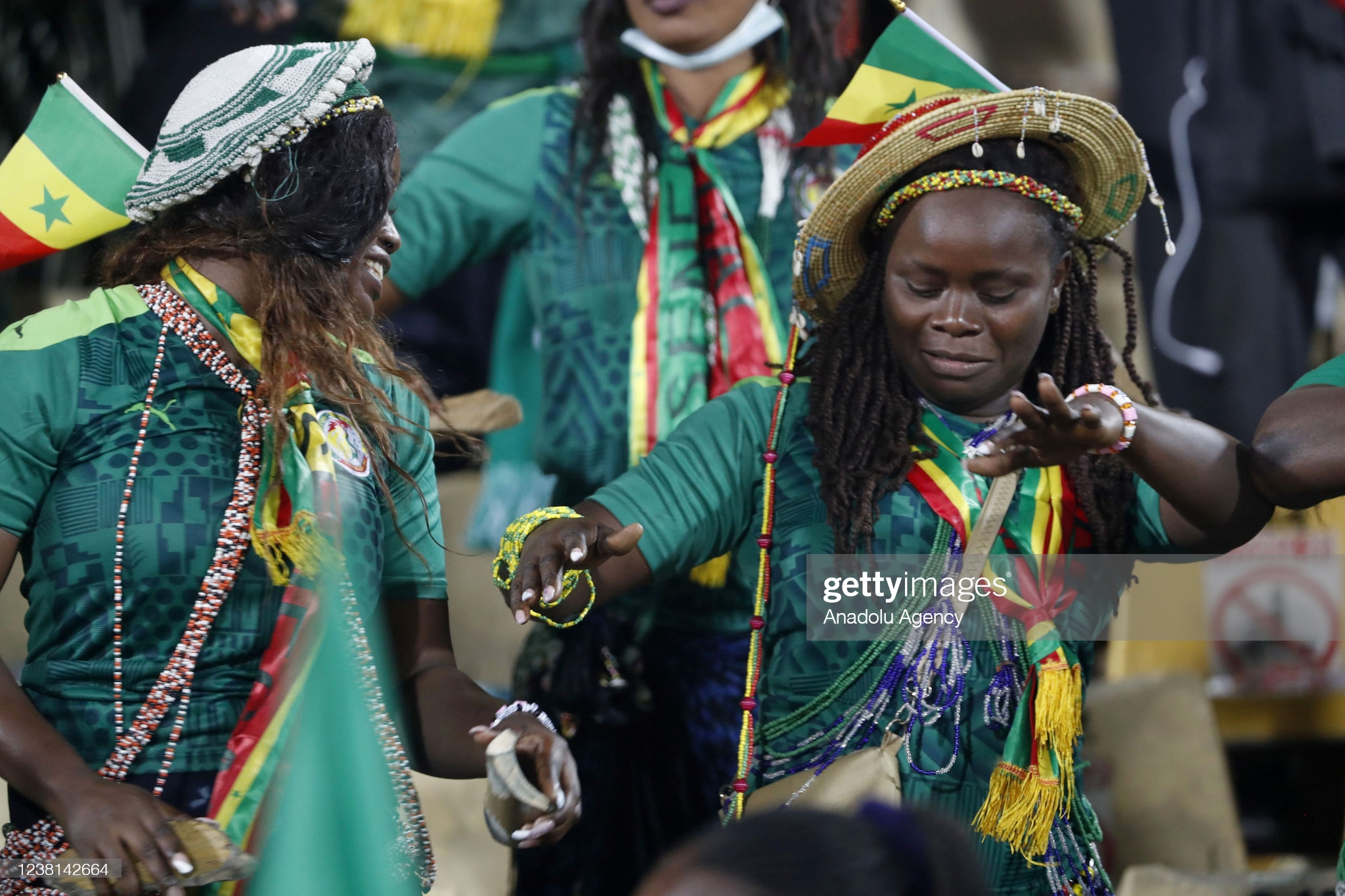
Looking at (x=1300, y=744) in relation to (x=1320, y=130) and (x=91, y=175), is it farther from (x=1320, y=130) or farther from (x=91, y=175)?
(x=91, y=175)

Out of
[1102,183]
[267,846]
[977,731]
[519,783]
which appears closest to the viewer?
[267,846]

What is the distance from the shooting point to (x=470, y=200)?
134 inches

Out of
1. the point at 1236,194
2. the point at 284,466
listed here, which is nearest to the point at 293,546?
the point at 284,466

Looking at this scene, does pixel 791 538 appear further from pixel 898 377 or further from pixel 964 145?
pixel 964 145

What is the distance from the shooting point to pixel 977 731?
2.35 metres

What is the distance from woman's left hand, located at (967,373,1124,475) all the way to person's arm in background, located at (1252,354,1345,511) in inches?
13.3

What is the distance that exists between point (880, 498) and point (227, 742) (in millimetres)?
1039

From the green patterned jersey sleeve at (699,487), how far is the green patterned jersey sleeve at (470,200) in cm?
105

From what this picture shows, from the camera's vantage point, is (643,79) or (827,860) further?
(643,79)

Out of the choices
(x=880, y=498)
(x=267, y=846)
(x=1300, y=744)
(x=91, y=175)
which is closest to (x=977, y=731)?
(x=880, y=498)

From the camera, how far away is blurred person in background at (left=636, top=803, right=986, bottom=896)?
1295 millimetres

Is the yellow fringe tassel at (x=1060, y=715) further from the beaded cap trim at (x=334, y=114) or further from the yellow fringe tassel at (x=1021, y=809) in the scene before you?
the beaded cap trim at (x=334, y=114)

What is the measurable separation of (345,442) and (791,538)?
2.37 ft

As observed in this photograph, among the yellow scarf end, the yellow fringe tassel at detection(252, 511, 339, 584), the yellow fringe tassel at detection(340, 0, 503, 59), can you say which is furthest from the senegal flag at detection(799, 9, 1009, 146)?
the yellow fringe tassel at detection(340, 0, 503, 59)
